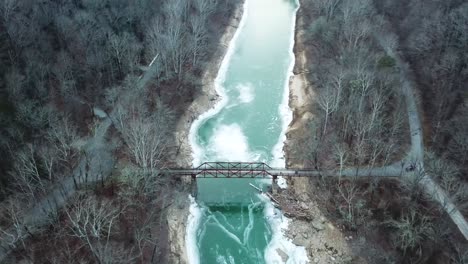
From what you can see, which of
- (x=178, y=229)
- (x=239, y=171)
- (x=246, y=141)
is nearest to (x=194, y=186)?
(x=239, y=171)

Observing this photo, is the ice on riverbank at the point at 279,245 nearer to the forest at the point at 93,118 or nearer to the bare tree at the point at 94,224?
the forest at the point at 93,118

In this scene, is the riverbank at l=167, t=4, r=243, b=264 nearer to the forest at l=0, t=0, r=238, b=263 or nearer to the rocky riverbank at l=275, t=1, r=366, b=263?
the forest at l=0, t=0, r=238, b=263

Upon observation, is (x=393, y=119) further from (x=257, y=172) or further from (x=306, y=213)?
(x=257, y=172)

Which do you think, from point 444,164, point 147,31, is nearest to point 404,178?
point 444,164

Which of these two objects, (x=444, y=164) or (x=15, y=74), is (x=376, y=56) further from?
(x=15, y=74)

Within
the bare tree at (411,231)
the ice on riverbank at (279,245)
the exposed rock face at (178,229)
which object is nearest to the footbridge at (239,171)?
the exposed rock face at (178,229)

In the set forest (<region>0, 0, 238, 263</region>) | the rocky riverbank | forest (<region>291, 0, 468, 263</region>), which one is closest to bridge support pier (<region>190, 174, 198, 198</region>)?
forest (<region>0, 0, 238, 263</region>)

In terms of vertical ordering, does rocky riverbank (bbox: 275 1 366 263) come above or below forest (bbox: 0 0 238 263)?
below
